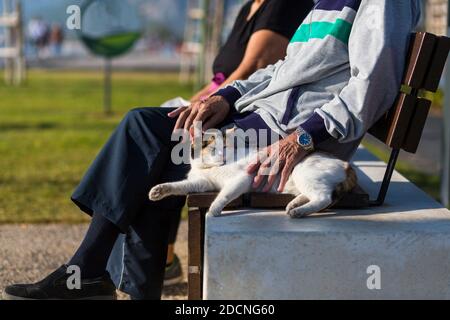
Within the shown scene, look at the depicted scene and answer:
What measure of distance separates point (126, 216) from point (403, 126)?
106cm

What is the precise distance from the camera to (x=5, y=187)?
20.7 feet

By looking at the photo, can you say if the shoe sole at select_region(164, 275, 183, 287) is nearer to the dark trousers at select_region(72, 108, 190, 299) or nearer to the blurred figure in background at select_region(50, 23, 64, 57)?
the dark trousers at select_region(72, 108, 190, 299)

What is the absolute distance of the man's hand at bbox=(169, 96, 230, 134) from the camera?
3064 mm

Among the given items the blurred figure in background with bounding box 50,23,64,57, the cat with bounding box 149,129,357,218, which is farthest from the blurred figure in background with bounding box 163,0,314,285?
the blurred figure in background with bounding box 50,23,64,57

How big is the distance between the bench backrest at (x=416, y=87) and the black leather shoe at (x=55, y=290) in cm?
122

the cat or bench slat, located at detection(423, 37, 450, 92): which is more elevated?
bench slat, located at detection(423, 37, 450, 92)

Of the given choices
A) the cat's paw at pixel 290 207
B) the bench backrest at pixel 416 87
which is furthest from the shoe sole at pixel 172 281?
the bench backrest at pixel 416 87

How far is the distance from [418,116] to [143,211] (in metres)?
1.11

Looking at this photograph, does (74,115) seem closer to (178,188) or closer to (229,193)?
(178,188)

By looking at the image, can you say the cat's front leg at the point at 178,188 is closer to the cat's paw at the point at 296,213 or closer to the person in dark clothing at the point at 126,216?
the person in dark clothing at the point at 126,216

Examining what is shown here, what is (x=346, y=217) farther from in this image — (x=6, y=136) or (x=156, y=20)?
Result: (x=156, y=20)

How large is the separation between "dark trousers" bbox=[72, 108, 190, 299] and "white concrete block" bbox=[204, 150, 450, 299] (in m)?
0.51
